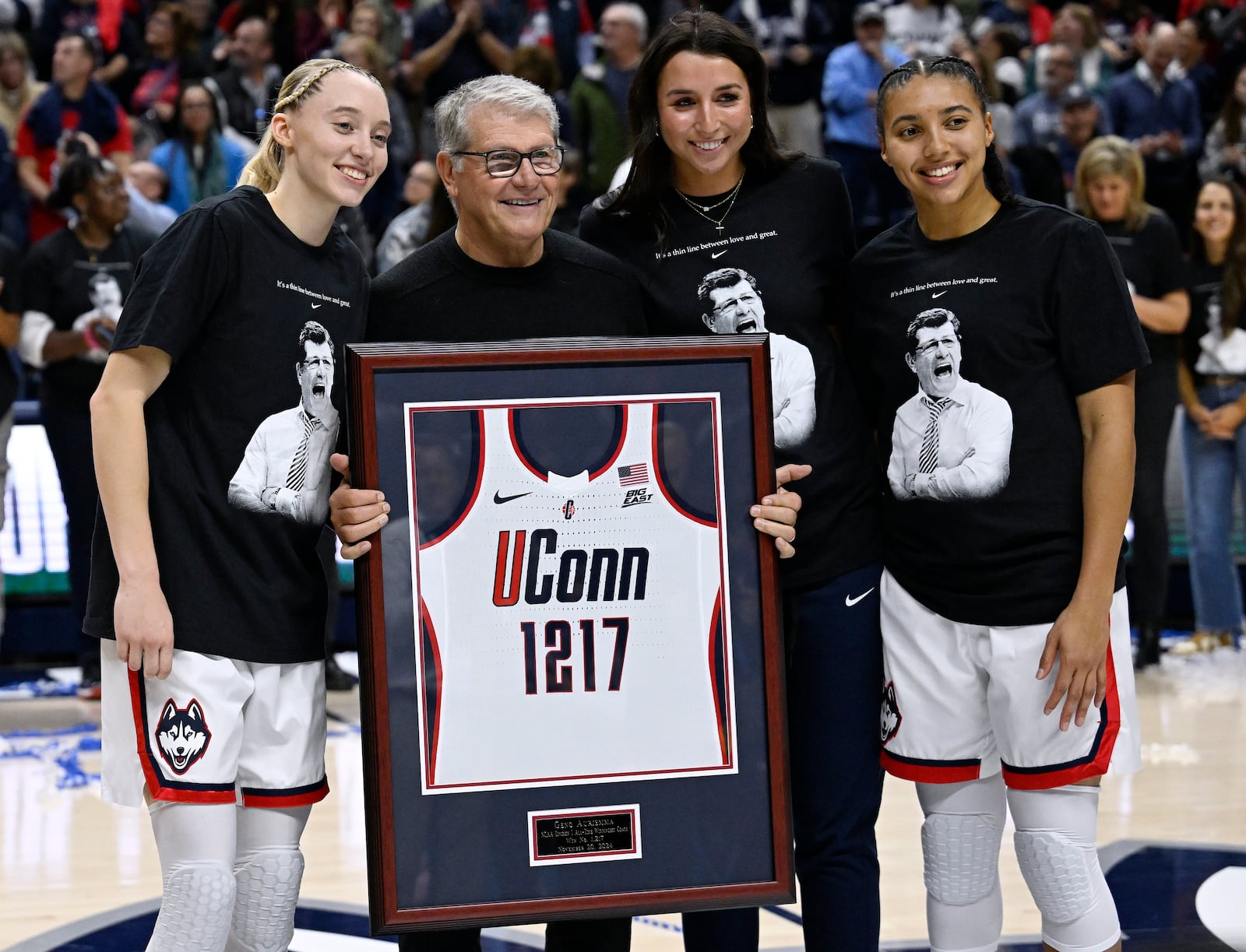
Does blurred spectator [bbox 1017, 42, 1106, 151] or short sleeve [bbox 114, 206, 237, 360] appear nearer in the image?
short sleeve [bbox 114, 206, 237, 360]

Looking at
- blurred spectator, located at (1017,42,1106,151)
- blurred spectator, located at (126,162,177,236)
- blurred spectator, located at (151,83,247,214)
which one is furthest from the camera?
blurred spectator, located at (1017,42,1106,151)

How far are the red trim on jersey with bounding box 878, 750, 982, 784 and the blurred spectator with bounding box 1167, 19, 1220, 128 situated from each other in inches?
317

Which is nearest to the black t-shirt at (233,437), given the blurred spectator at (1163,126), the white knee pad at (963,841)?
the white knee pad at (963,841)

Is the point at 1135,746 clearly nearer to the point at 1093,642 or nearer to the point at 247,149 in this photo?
the point at 1093,642

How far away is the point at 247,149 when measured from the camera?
25.4 ft

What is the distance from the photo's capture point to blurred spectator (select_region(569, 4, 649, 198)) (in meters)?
8.25

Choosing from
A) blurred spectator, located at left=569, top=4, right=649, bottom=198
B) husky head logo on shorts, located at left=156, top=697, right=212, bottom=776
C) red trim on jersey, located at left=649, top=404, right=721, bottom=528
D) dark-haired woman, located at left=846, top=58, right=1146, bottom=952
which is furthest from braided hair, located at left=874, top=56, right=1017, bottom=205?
blurred spectator, located at left=569, top=4, right=649, bottom=198

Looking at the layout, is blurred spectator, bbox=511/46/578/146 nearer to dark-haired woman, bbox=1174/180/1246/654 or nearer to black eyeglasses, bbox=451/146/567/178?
dark-haired woman, bbox=1174/180/1246/654

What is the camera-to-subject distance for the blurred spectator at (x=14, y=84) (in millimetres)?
8125

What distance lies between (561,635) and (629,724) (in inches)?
6.5

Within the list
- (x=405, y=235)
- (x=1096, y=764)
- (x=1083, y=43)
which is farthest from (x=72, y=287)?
(x=1083, y=43)

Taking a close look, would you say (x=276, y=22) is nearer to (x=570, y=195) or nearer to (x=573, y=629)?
(x=570, y=195)

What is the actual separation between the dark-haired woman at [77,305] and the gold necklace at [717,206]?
334 cm

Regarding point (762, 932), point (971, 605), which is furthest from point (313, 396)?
point (762, 932)
